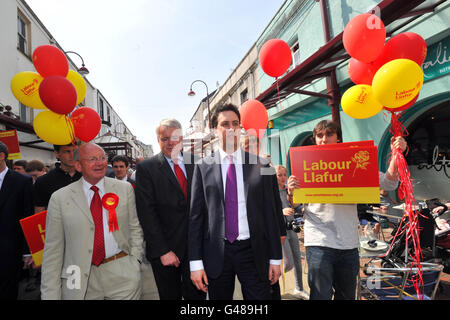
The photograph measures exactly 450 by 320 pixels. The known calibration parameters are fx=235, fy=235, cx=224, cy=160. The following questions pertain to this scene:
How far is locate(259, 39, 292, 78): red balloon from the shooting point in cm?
388

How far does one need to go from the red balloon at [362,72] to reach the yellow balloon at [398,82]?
0.42 meters

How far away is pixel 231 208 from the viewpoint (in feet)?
6.18

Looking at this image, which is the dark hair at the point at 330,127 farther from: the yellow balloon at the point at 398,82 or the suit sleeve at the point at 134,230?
the suit sleeve at the point at 134,230

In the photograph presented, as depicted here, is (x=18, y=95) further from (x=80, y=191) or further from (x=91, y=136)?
(x=80, y=191)

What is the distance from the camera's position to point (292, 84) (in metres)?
7.14

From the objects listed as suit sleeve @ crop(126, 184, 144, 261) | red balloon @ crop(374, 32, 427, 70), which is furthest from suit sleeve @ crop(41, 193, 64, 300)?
red balloon @ crop(374, 32, 427, 70)

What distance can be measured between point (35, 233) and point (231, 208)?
6.47 feet

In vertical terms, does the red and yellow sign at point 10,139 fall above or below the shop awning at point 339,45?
below

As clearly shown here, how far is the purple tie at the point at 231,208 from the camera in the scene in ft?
6.07

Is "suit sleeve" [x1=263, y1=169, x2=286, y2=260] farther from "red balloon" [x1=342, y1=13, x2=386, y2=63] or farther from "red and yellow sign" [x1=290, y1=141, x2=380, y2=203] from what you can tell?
"red balloon" [x1=342, y1=13, x2=386, y2=63]

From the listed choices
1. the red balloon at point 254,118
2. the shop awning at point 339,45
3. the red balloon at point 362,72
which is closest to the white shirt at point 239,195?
the red balloon at point 362,72

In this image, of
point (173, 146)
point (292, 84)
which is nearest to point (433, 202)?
point (173, 146)

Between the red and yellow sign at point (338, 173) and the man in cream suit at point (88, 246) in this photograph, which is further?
the red and yellow sign at point (338, 173)

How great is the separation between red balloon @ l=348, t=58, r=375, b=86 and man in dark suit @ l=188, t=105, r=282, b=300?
5.69 ft
